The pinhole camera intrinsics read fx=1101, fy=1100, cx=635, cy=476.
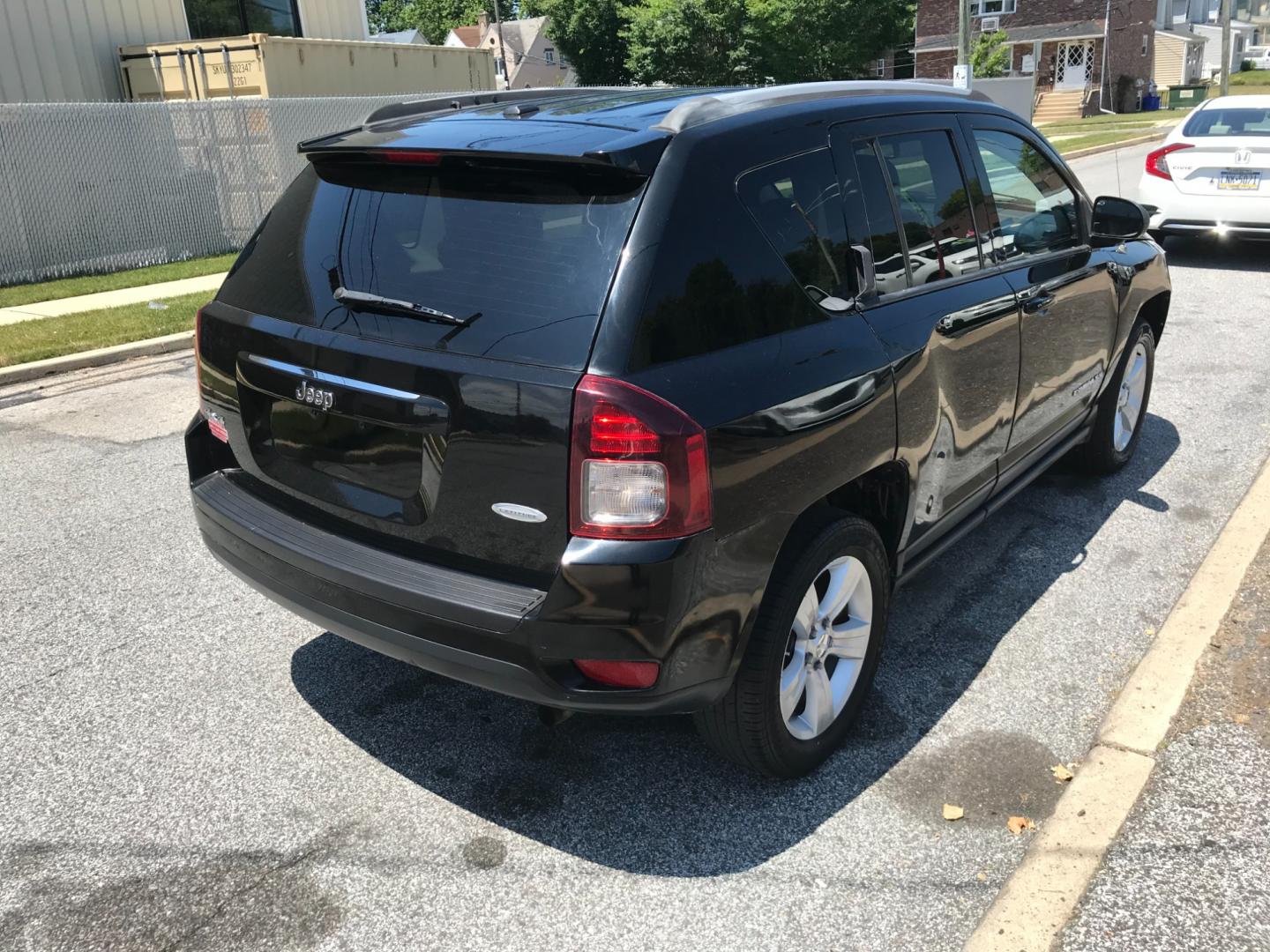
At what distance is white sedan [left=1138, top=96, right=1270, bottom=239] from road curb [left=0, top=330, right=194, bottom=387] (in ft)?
29.6

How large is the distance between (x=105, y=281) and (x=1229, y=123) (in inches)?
495

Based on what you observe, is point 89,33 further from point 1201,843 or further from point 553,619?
point 1201,843

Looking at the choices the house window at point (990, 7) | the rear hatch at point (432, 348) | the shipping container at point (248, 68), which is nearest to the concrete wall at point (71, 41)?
the shipping container at point (248, 68)

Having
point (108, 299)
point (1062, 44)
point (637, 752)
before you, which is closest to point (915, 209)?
point (637, 752)

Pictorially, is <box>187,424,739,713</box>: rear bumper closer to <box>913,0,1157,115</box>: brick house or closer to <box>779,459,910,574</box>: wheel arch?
<box>779,459,910,574</box>: wheel arch

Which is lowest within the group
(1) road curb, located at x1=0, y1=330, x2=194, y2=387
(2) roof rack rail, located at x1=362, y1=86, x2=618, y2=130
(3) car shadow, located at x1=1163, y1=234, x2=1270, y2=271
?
(3) car shadow, located at x1=1163, y1=234, x2=1270, y2=271

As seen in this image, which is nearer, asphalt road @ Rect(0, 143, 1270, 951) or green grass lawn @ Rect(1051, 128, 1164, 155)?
asphalt road @ Rect(0, 143, 1270, 951)

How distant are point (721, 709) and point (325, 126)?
14.9 m

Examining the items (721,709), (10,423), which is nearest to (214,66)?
(10,423)

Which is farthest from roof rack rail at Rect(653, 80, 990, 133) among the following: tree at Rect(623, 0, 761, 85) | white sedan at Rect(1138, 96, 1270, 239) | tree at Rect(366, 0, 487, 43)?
tree at Rect(366, 0, 487, 43)

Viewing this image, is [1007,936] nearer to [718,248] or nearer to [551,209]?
[718,248]

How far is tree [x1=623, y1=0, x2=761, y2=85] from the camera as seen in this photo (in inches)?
2128

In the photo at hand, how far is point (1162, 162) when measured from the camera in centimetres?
1152

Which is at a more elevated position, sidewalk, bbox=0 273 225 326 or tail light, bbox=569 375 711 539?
tail light, bbox=569 375 711 539
